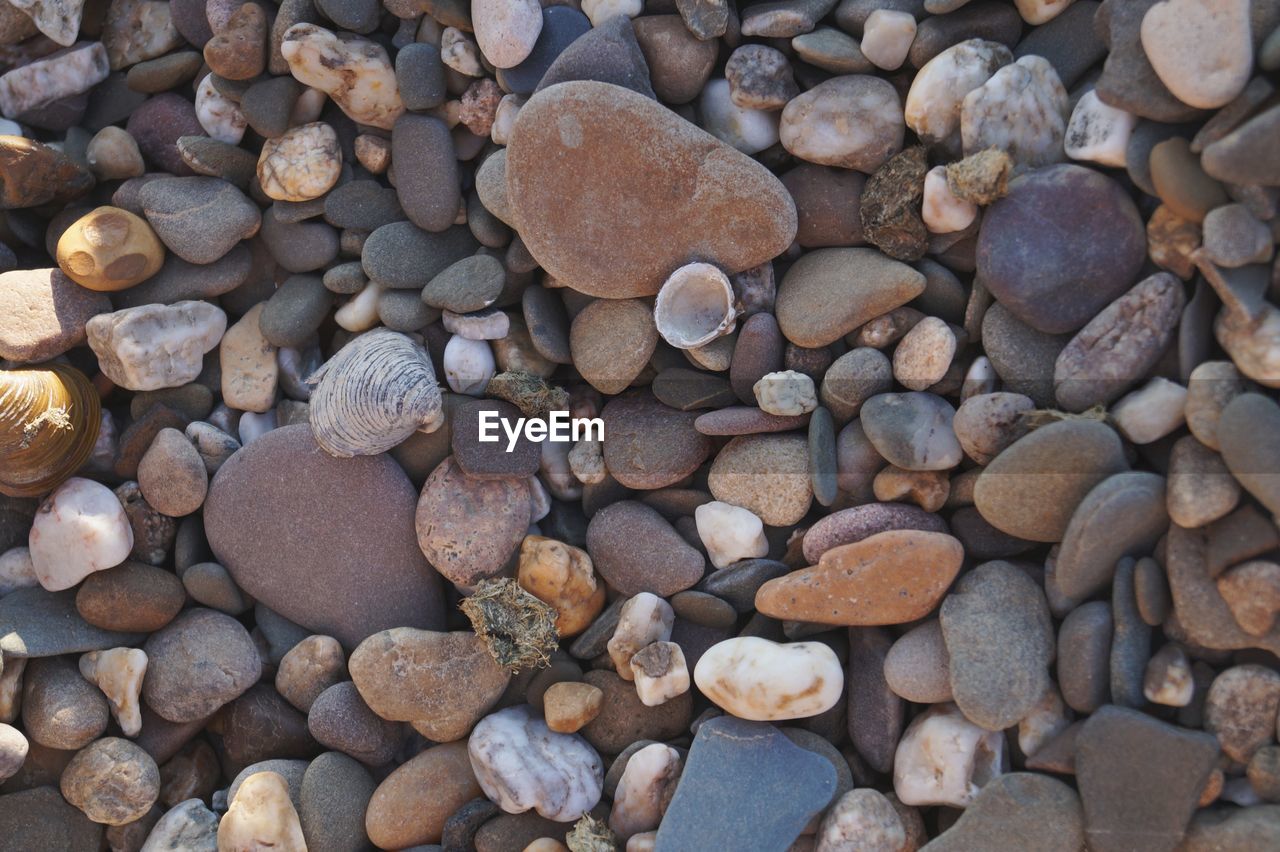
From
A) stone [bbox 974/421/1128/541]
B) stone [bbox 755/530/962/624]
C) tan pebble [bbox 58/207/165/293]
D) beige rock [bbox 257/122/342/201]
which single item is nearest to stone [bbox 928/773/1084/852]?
stone [bbox 755/530/962/624]

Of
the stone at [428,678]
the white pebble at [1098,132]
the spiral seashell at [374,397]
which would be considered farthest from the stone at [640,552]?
the white pebble at [1098,132]

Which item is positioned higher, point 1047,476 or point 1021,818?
point 1047,476

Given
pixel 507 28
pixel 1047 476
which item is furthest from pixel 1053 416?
pixel 507 28

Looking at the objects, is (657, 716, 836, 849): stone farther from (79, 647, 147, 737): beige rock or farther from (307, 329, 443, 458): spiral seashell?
(79, 647, 147, 737): beige rock

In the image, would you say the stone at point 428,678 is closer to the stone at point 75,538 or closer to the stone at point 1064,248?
the stone at point 75,538

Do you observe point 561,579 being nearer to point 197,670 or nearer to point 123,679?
point 197,670

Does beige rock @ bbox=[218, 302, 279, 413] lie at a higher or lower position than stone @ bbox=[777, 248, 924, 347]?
lower

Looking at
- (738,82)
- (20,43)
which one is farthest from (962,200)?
(20,43)
